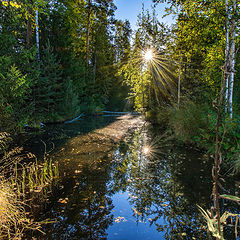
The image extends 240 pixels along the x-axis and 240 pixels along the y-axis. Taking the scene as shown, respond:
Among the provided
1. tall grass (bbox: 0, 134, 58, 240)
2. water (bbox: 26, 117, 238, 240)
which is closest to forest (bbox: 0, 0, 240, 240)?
tall grass (bbox: 0, 134, 58, 240)

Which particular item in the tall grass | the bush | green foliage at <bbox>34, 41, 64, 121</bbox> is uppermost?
green foliage at <bbox>34, 41, 64, 121</bbox>

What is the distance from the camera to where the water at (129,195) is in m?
2.96

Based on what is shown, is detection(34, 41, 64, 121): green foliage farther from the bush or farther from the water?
the bush

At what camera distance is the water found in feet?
9.72

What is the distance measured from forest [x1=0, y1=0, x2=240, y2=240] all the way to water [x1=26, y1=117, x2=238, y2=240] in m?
0.39

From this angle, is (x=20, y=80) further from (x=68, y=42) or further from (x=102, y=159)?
(x=68, y=42)

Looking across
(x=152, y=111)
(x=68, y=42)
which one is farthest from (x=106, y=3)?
(x=152, y=111)

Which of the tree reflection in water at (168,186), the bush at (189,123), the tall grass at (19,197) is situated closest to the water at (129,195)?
the tree reflection in water at (168,186)

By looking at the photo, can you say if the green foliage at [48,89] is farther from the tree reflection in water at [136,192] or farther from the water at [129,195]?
the tree reflection in water at [136,192]

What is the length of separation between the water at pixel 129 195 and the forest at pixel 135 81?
387 millimetres

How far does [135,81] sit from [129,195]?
10.6 meters

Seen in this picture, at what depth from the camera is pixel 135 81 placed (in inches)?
539

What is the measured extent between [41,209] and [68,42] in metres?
15.7

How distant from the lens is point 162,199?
388 centimetres
